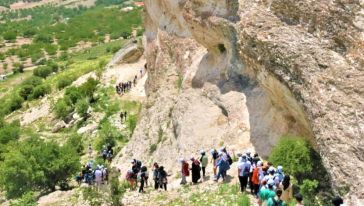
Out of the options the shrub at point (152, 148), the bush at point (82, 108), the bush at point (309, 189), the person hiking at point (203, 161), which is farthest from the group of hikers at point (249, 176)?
the bush at point (82, 108)

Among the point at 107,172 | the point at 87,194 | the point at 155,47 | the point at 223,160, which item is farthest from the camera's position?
the point at 155,47

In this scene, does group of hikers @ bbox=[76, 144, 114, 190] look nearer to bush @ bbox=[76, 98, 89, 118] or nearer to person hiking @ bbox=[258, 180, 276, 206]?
person hiking @ bbox=[258, 180, 276, 206]

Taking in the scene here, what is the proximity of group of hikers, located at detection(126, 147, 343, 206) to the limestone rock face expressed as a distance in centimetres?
128

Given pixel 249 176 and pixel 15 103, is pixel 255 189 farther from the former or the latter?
pixel 15 103

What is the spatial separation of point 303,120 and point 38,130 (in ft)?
108

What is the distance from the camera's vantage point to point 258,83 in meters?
22.2

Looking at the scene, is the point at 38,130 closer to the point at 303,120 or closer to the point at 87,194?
the point at 87,194

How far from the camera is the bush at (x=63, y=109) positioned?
158 feet

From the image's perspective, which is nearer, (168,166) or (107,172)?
(107,172)

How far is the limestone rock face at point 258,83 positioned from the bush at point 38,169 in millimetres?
2796

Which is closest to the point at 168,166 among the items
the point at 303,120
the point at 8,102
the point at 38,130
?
the point at 303,120

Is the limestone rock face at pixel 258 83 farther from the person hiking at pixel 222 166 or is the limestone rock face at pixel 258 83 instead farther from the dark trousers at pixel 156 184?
the dark trousers at pixel 156 184

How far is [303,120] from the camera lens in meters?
18.4

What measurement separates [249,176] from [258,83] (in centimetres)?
523
